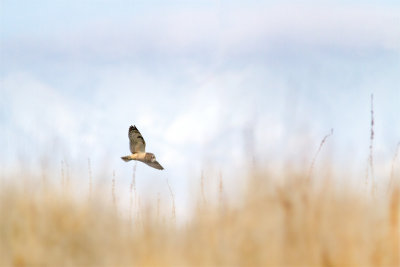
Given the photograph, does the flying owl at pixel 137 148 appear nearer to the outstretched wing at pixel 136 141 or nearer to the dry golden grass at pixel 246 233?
the outstretched wing at pixel 136 141

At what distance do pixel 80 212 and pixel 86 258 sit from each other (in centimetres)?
59

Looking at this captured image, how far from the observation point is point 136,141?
10.5 meters

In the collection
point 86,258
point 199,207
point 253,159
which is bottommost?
→ point 86,258

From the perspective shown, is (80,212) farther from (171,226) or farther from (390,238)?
(390,238)

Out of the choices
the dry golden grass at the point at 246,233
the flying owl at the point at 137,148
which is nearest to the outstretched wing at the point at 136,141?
the flying owl at the point at 137,148

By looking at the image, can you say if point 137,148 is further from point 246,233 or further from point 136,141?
point 246,233

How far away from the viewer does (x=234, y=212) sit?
4.86 m

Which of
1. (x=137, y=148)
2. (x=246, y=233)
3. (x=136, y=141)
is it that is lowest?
(x=246, y=233)

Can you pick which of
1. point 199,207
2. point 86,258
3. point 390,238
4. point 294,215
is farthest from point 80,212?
point 390,238

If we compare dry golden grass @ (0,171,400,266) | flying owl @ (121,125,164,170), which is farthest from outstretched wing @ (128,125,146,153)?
dry golden grass @ (0,171,400,266)

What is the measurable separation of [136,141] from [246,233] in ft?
19.9

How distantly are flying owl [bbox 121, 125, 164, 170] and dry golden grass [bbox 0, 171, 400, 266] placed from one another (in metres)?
4.82

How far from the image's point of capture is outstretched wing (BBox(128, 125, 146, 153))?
10422 millimetres

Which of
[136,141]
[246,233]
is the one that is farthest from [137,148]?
[246,233]
